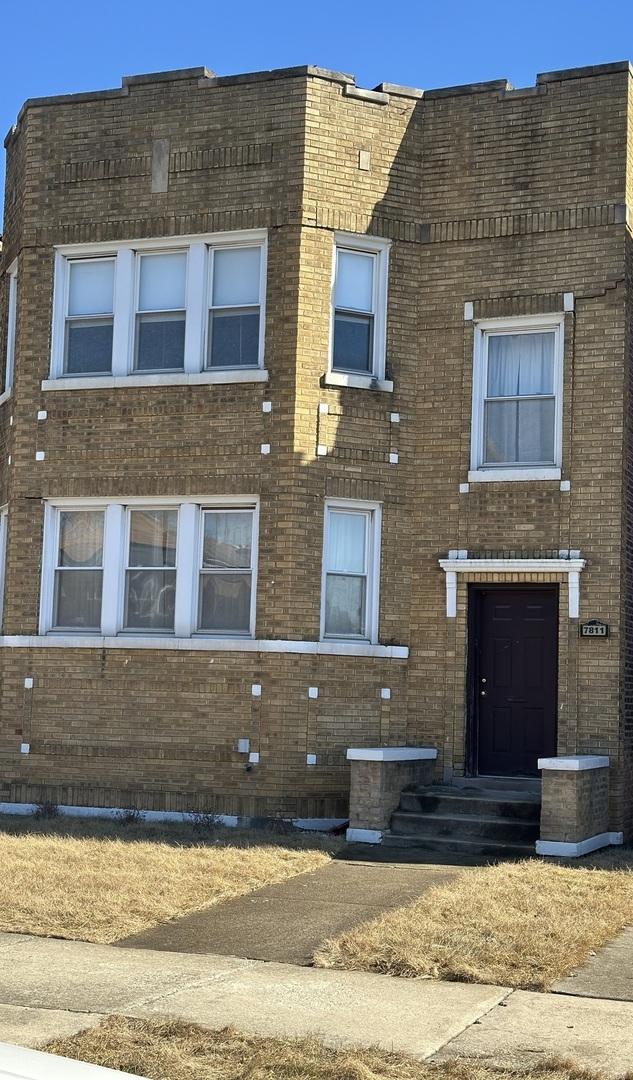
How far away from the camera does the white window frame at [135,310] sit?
15.0 meters

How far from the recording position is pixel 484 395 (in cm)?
1506

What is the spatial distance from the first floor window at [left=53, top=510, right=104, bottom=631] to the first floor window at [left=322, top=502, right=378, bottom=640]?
270cm

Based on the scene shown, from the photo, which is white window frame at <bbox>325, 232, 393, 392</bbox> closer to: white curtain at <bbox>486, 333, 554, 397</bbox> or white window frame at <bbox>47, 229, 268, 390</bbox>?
white window frame at <bbox>47, 229, 268, 390</bbox>

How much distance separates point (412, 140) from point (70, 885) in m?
9.49

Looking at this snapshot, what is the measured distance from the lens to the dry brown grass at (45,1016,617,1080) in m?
6.01

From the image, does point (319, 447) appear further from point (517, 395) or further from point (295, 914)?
point (295, 914)

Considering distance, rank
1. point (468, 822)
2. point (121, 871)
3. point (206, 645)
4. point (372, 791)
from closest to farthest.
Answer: point (121, 871) → point (468, 822) → point (372, 791) → point (206, 645)

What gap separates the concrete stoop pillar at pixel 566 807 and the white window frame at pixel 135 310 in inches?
213

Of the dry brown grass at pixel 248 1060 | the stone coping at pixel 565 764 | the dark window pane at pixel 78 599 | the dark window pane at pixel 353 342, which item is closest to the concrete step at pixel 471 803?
the stone coping at pixel 565 764

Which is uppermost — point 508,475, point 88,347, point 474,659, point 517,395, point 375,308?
point 375,308

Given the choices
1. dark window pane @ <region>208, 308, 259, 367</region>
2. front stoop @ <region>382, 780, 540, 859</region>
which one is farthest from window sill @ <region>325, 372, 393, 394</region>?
front stoop @ <region>382, 780, 540, 859</region>

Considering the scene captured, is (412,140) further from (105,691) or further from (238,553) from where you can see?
(105,691)

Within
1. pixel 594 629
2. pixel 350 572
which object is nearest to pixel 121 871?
pixel 350 572

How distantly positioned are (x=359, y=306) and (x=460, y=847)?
623 cm
